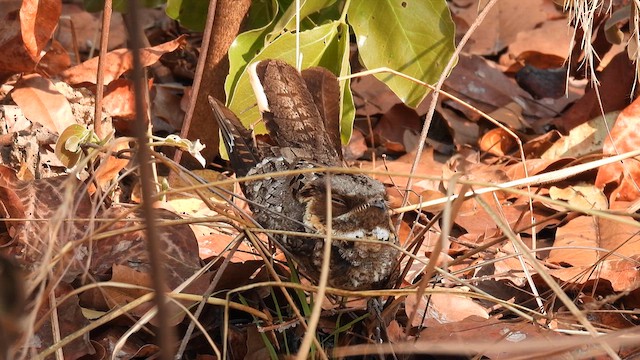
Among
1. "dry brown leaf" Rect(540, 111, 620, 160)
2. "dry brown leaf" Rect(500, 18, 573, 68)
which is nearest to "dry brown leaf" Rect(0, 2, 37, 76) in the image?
"dry brown leaf" Rect(540, 111, 620, 160)

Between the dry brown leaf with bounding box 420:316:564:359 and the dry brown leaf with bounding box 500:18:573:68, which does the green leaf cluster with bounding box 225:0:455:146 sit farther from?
the dry brown leaf with bounding box 500:18:573:68

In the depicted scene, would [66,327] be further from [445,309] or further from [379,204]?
[445,309]

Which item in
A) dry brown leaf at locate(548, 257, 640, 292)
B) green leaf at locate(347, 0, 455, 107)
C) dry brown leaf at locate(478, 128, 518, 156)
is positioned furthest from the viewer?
dry brown leaf at locate(478, 128, 518, 156)

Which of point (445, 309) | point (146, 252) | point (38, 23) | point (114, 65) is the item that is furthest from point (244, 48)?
point (445, 309)

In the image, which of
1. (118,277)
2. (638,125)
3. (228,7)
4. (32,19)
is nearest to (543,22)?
(638,125)

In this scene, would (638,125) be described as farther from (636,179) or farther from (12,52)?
(12,52)

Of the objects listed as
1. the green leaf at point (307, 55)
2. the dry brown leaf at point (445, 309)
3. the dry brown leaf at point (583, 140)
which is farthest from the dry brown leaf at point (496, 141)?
the dry brown leaf at point (445, 309)
